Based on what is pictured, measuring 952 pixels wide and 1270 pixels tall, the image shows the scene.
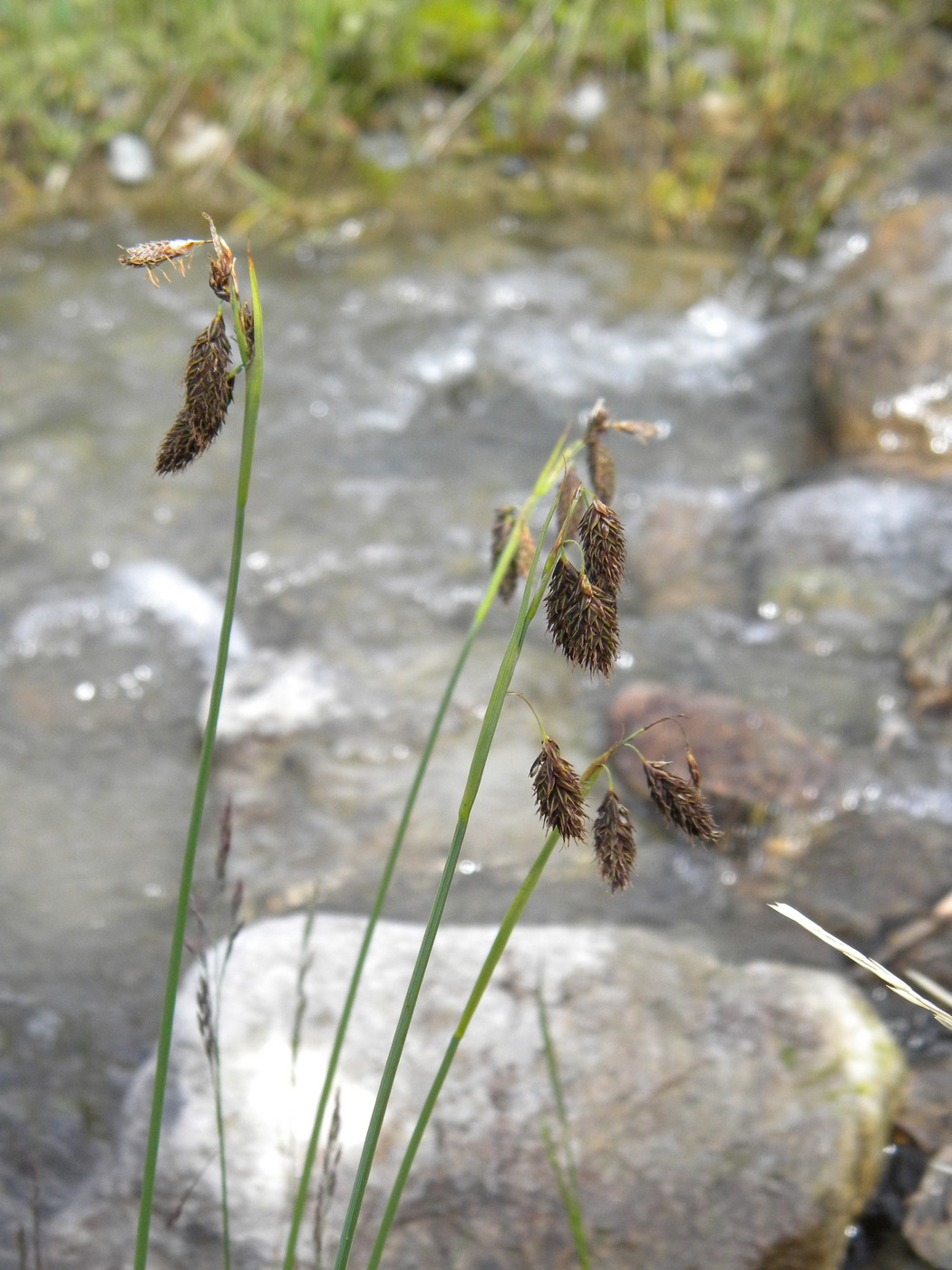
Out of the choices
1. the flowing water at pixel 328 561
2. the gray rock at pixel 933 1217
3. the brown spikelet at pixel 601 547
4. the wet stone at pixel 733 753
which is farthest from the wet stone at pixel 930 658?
the brown spikelet at pixel 601 547

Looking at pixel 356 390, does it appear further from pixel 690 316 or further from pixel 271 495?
pixel 690 316

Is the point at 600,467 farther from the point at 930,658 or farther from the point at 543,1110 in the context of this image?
the point at 930,658

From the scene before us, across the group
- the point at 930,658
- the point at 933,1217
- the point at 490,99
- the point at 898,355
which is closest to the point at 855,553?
the point at 930,658

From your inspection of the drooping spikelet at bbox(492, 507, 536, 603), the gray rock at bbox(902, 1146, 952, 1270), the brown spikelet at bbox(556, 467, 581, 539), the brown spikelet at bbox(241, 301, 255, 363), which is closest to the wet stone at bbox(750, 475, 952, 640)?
the gray rock at bbox(902, 1146, 952, 1270)

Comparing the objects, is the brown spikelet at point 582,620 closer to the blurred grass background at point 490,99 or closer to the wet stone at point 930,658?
the wet stone at point 930,658

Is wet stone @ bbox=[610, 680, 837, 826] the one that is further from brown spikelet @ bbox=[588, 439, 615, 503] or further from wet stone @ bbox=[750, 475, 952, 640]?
brown spikelet @ bbox=[588, 439, 615, 503]
